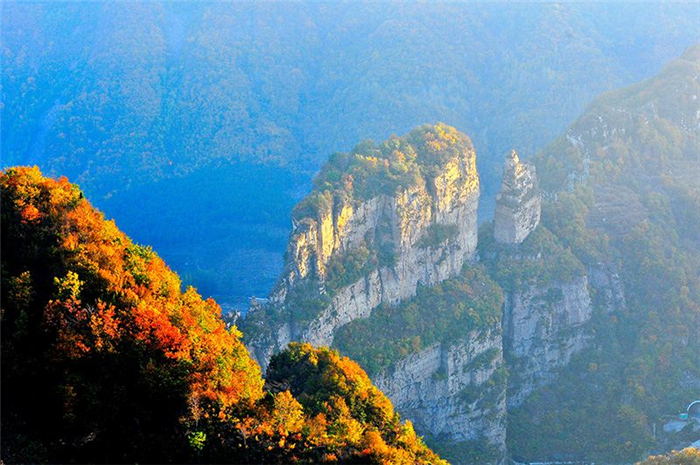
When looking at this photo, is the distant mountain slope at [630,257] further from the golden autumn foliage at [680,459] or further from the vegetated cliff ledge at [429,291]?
the golden autumn foliage at [680,459]

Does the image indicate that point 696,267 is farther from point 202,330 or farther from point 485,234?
point 202,330

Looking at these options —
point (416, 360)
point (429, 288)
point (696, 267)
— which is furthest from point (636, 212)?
point (416, 360)

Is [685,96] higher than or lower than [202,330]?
higher

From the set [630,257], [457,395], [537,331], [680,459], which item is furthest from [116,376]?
[630,257]

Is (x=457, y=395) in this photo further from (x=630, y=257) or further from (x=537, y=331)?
(x=630, y=257)

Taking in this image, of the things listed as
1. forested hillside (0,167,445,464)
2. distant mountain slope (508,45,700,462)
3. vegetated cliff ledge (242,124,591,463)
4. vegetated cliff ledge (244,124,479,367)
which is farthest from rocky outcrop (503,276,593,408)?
forested hillside (0,167,445,464)

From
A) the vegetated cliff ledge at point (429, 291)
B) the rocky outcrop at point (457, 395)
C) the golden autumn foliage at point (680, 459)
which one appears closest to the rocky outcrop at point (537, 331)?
the vegetated cliff ledge at point (429, 291)
